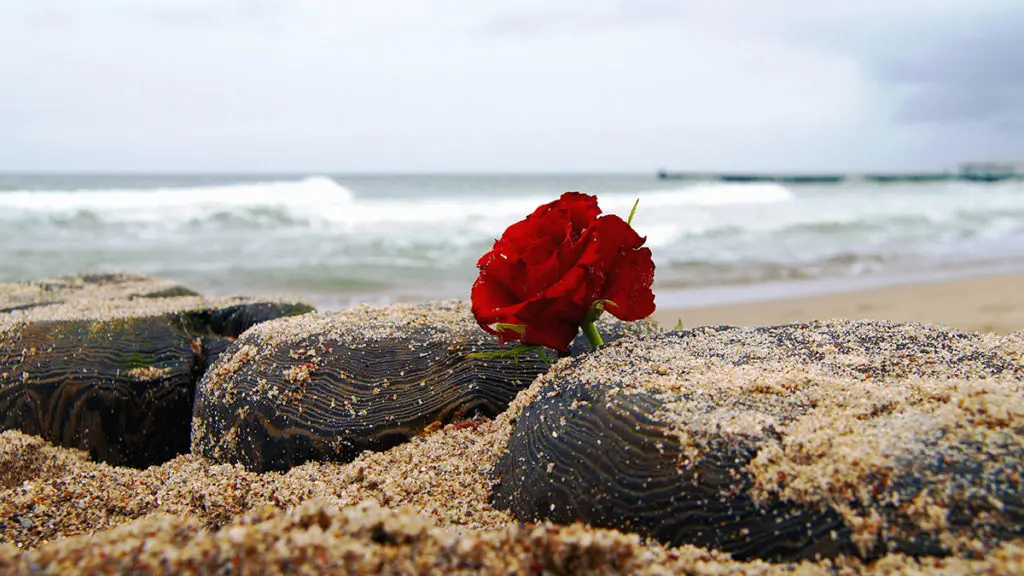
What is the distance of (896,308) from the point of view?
294 inches

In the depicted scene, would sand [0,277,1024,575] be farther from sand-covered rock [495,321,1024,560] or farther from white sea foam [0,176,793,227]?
white sea foam [0,176,793,227]

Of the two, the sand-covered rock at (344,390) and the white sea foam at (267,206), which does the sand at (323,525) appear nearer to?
the sand-covered rock at (344,390)

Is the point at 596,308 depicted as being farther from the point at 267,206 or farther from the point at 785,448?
the point at 267,206

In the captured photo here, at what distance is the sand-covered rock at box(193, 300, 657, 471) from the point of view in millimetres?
2043

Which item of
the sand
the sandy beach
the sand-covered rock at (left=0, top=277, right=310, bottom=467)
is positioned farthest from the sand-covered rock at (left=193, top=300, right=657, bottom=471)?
the sandy beach

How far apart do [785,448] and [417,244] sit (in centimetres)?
1246

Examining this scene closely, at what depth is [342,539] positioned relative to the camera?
39.8 inches

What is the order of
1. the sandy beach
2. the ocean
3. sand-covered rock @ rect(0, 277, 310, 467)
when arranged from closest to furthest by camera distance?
sand-covered rock @ rect(0, 277, 310, 467) < the sandy beach < the ocean

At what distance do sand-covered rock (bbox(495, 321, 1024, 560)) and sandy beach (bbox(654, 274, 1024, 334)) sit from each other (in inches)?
182

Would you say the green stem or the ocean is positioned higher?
the green stem

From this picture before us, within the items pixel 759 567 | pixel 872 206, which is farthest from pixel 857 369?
pixel 872 206

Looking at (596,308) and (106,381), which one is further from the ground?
(596,308)

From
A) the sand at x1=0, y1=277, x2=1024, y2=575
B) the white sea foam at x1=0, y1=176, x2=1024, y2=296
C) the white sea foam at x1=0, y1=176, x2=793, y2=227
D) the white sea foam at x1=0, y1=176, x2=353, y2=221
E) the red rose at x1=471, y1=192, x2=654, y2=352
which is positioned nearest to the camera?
the sand at x1=0, y1=277, x2=1024, y2=575

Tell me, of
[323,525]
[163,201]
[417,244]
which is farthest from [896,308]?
[163,201]
